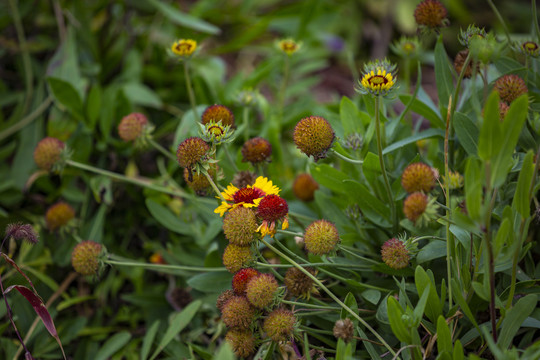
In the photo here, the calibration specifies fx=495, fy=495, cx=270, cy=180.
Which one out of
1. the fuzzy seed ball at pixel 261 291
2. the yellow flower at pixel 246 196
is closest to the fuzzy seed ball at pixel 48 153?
the yellow flower at pixel 246 196

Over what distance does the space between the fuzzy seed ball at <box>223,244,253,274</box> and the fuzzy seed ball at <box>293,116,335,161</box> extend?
0.19 meters

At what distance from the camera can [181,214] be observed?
126 centimetres

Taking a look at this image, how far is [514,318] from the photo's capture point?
74cm

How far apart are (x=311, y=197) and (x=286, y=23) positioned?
3.66ft

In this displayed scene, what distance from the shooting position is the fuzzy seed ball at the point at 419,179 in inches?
29.9

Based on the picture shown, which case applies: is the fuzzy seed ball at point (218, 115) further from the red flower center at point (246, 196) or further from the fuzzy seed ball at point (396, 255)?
the fuzzy seed ball at point (396, 255)

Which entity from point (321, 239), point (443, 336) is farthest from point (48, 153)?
point (443, 336)

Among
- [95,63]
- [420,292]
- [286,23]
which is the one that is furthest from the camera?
[286,23]

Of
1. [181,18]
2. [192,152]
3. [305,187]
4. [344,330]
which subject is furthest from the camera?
[181,18]

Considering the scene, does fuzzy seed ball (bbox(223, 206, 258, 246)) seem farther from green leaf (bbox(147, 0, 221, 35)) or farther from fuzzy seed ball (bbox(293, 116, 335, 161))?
green leaf (bbox(147, 0, 221, 35))

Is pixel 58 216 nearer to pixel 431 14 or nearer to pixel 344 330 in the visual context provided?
pixel 344 330

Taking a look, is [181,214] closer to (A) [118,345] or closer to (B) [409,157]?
(A) [118,345]

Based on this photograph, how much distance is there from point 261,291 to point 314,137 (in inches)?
10.2

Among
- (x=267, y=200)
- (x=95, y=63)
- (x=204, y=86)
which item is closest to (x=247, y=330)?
(x=267, y=200)
